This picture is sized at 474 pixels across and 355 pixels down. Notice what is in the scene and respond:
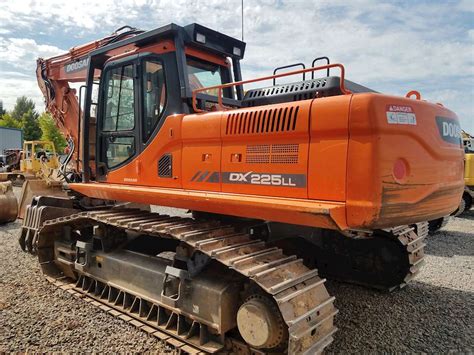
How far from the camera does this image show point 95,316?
4.29 metres

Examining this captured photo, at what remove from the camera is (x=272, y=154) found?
10.8 feet

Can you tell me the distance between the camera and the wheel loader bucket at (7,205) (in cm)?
906

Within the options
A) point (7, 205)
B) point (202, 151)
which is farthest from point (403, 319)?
point (7, 205)

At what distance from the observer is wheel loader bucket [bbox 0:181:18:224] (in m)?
9.06

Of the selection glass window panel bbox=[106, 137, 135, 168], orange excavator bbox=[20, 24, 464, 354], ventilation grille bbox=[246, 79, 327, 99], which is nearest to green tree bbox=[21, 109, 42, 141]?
orange excavator bbox=[20, 24, 464, 354]

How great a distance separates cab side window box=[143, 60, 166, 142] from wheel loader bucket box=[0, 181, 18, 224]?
652 cm

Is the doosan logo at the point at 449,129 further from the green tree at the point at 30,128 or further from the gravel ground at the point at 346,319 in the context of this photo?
the green tree at the point at 30,128

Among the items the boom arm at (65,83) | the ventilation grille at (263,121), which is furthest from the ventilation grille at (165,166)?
the boom arm at (65,83)

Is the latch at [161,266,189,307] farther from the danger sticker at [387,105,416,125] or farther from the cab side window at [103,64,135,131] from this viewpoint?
the danger sticker at [387,105,416,125]

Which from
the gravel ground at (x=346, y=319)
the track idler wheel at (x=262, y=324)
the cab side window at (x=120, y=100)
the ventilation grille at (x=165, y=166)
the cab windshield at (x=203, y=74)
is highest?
the cab windshield at (x=203, y=74)

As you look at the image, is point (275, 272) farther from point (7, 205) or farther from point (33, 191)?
point (7, 205)

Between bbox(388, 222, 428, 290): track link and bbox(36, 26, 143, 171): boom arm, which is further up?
bbox(36, 26, 143, 171): boom arm

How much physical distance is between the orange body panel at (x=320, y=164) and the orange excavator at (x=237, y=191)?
0.04ft

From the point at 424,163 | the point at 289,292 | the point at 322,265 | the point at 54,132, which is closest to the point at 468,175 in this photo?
the point at 322,265
